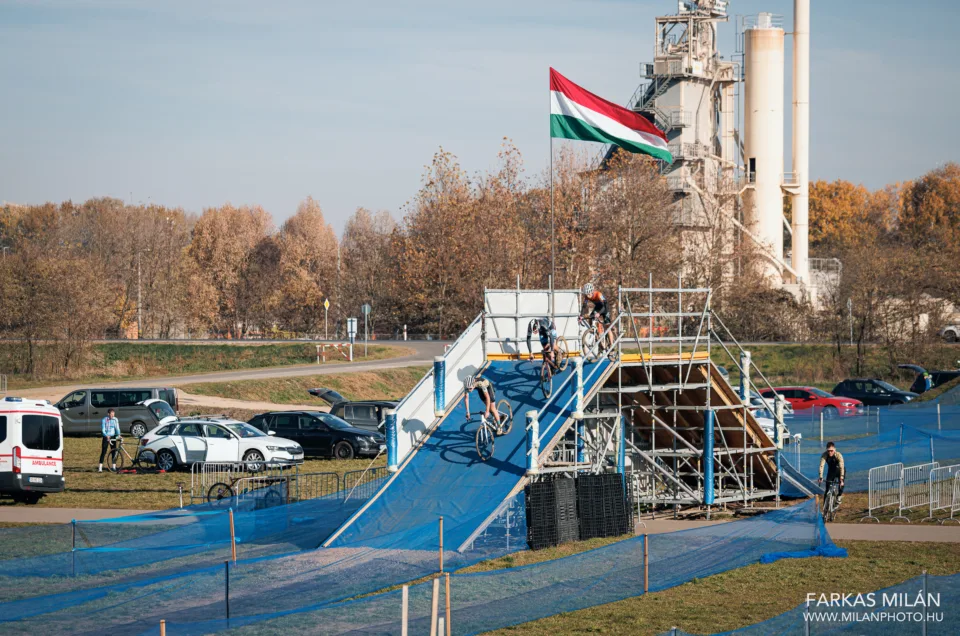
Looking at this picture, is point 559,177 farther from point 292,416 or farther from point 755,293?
point 292,416

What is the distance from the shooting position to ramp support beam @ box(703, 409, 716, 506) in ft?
67.8

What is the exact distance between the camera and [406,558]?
14.7 meters

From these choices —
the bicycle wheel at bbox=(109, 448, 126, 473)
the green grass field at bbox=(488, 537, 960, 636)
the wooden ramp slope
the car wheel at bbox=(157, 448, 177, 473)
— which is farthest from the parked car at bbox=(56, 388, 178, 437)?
the green grass field at bbox=(488, 537, 960, 636)

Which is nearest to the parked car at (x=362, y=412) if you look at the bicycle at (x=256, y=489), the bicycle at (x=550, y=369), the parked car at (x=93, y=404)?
the parked car at (x=93, y=404)

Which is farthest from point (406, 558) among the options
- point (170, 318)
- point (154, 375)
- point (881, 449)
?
point (170, 318)

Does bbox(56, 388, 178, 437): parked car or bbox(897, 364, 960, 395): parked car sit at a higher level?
bbox(897, 364, 960, 395): parked car

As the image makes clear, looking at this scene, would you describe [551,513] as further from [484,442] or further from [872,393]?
[872,393]

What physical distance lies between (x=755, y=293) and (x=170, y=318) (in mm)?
55026

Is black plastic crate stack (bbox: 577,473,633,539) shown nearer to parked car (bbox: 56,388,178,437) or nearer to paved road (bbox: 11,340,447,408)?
parked car (bbox: 56,388,178,437)

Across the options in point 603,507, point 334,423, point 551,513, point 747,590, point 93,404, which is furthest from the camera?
point 93,404

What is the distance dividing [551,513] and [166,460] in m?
15.7

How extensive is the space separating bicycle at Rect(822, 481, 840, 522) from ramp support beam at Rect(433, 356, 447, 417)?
26.0 feet

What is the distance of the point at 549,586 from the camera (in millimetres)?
11352

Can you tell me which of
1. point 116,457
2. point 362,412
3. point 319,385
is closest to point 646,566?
point 116,457
